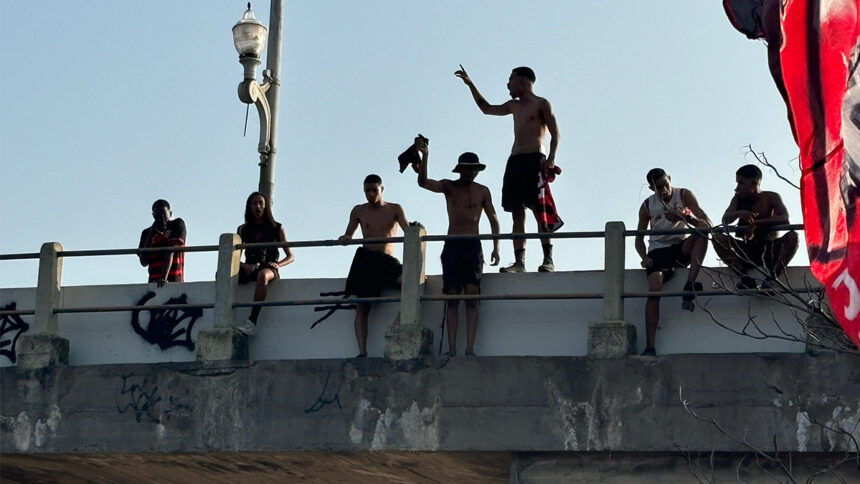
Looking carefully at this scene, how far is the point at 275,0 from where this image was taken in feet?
73.9

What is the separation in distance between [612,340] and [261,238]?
3.96 metres

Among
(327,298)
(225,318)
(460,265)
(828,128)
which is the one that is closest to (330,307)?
(327,298)

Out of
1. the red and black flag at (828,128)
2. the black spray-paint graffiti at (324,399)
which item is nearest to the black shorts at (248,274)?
the black spray-paint graffiti at (324,399)

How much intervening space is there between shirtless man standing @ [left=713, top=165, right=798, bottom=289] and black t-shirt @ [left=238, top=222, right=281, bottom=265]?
460 centimetres

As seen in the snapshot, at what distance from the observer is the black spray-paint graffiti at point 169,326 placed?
1867 cm

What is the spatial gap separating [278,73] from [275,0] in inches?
40.6

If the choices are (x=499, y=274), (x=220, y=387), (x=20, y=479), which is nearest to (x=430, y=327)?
(x=499, y=274)

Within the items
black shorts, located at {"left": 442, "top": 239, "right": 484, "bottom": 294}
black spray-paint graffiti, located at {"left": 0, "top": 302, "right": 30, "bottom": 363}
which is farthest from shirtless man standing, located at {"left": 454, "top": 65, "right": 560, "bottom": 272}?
black spray-paint graffiti, located at {"left": 0, "top": 302, "right": 30, "bottom": 363}

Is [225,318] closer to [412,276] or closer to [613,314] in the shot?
[412,276]

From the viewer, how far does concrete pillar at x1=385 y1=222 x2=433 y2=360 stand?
677 inches

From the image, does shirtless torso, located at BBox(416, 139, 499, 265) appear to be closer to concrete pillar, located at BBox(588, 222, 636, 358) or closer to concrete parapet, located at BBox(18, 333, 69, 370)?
concrete pillar, located at BBox(588, 222, 636, 358)

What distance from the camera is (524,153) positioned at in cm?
1808

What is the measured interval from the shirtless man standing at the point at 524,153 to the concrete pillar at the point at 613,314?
1.02 metres

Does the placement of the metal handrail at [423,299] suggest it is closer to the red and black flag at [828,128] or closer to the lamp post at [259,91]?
the red and black flag at [828,128]
